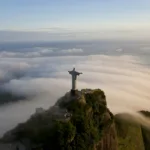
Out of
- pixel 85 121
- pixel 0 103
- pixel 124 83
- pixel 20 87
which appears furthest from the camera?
pixel 20 87

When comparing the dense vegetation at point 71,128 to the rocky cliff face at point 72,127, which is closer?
the dense vegetation at point 71,128

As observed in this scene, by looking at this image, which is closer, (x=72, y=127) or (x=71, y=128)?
(x=71, y=128)

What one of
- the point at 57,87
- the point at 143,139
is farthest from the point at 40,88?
the point at 143,139

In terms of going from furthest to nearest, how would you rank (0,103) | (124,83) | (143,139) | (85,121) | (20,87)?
(20,87)
(124,83)
(0,103)
(143,139)
(85,121)

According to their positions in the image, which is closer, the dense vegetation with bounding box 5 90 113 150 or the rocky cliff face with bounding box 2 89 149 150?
the dense vegetation with bounding box 5 90 113 150

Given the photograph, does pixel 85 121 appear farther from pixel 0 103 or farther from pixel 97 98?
pixel 0 103

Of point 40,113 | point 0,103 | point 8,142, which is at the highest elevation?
point 40,113

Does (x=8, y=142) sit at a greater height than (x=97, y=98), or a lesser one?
lesser

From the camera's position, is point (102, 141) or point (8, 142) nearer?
point (8, 142)
